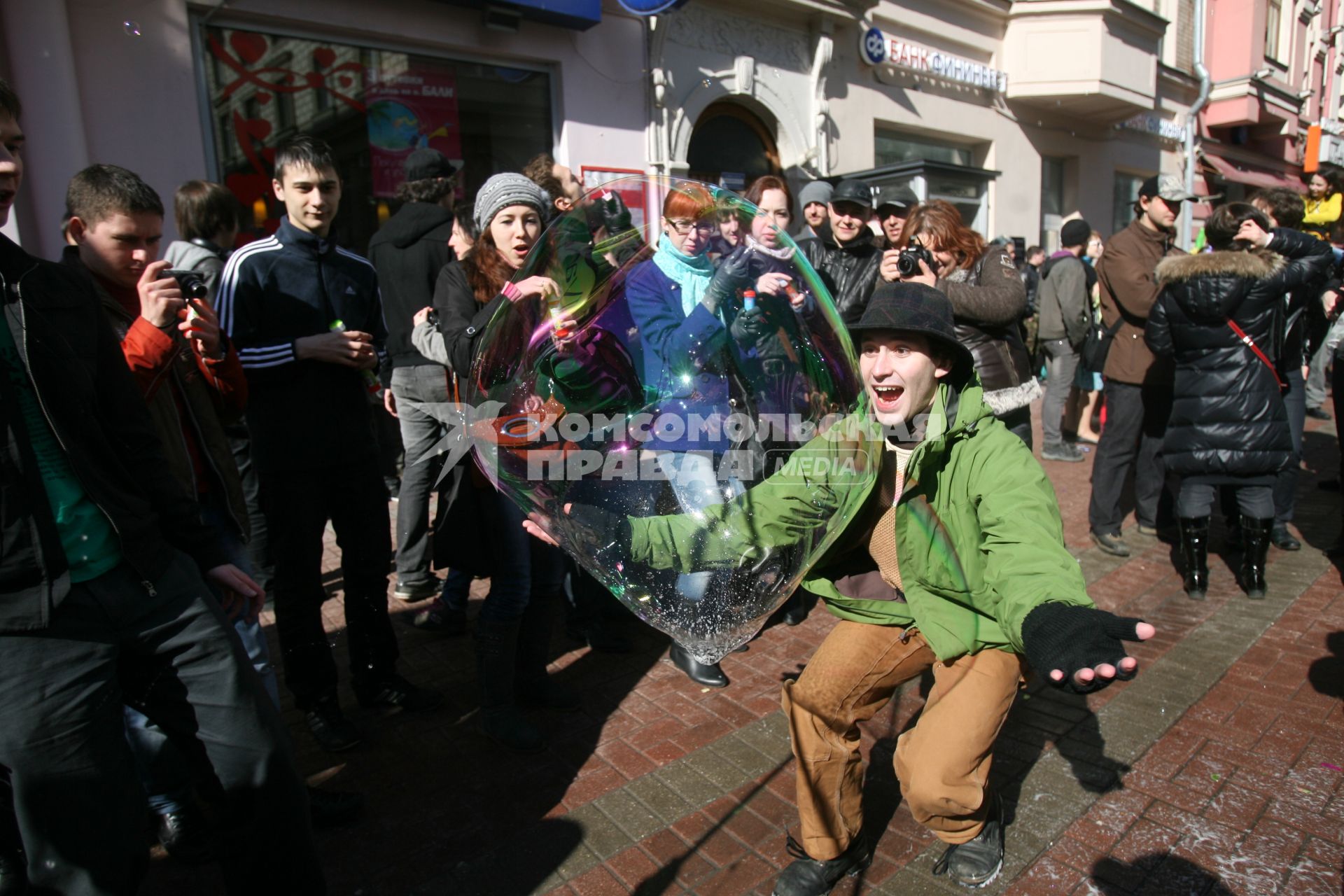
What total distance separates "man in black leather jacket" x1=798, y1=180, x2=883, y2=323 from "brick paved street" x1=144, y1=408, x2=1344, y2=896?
1.62 m

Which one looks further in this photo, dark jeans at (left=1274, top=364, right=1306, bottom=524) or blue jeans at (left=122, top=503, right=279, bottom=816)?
dark jeans at (left=1274, top=364, right=1306, bottom=524)

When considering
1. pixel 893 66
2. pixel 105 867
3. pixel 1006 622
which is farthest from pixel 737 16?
pixel 105 867

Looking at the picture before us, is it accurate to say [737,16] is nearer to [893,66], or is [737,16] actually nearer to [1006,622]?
[893,66]

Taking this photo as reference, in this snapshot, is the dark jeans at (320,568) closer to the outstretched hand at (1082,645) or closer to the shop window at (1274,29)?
the outstretched hand at (1082,645)

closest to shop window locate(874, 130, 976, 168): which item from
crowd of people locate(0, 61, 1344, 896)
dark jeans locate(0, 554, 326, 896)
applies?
crowd of people locate(0, 61, 1344, 896)

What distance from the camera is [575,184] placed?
397 centimetres

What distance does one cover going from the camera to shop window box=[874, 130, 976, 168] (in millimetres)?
11477

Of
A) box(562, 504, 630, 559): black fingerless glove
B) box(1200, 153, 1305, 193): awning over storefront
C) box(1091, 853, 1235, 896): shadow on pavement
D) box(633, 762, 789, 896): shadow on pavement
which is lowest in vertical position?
box(1091, 853, 1235, 896): shadow on pavement

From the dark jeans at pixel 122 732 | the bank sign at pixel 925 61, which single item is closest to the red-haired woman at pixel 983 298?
the dark jeans at pixel 122 732

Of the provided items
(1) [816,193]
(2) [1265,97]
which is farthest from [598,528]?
(2) [1265,97]

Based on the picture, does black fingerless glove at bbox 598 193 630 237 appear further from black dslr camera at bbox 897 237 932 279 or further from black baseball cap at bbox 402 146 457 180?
black baseball cap at bbox 402 146 457 180

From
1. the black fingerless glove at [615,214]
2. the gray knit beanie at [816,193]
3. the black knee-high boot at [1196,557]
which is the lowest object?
the black knee-high boot at [1196,557]

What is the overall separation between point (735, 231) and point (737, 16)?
28.1 feet

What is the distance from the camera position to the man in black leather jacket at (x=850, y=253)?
13.4 ft
